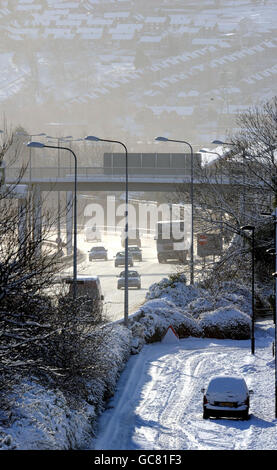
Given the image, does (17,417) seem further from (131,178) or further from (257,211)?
(131,178)

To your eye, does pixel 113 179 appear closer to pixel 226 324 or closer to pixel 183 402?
pixel 226 324

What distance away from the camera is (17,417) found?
20391mm

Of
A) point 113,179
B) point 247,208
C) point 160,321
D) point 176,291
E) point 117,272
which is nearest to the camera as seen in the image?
point 160,321

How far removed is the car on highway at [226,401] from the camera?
26.1 m

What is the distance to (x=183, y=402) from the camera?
28844 mm

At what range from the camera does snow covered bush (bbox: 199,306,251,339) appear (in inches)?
1766

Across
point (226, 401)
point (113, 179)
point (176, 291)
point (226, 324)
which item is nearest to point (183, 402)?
point (226, 401)

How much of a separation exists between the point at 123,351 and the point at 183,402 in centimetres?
694

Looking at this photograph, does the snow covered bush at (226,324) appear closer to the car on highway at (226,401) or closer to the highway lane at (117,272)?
the highway lane at (117,272)

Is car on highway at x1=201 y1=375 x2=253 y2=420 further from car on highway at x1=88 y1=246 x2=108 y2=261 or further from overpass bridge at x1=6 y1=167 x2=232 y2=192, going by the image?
car on highway at x1=88 y1=246 x2=108 y2=261

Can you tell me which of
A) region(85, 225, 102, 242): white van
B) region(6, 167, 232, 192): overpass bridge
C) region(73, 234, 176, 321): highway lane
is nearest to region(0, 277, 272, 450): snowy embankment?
region(73, 234, 176, 321): highway lane

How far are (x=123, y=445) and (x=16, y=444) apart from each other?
195 inches

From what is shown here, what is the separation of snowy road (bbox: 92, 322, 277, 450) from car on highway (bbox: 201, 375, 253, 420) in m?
0.27
